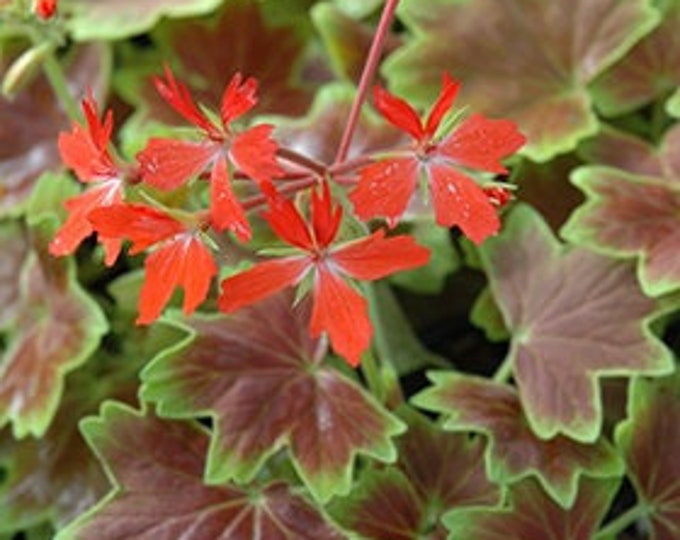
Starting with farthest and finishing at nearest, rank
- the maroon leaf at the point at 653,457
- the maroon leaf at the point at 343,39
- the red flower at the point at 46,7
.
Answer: the maroon leaf at the point at 343,39 → the maroon leaf at the point at 653,457 → the red flower at the point at 46,7

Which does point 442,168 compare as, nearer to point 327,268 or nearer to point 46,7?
point 327,268

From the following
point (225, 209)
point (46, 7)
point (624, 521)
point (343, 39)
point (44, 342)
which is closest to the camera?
point (225, 209)

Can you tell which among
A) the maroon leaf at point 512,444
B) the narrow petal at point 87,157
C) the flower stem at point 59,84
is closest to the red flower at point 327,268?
the narrow petal at point 87,157

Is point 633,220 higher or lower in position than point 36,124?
lower

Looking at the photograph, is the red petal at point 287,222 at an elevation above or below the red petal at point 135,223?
below

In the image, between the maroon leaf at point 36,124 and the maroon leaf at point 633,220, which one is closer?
the maroon leaf at point 633,220

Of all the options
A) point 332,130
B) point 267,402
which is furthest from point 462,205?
point 332,130

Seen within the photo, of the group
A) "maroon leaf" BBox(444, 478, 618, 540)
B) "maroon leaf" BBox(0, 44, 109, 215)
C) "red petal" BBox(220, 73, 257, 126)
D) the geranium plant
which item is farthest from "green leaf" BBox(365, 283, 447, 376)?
"red petal" BBox(220, 73, 257, 126)

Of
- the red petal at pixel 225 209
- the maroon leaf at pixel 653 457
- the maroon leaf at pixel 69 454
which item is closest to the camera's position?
the red petal at pixel 225 209

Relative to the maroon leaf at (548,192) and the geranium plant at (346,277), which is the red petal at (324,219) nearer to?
the geranium plant at (346,277)
